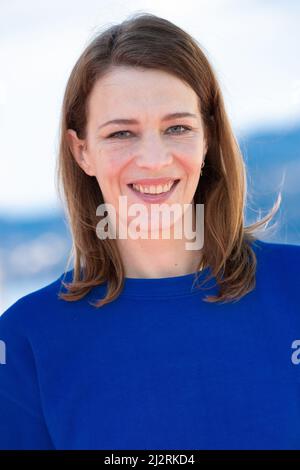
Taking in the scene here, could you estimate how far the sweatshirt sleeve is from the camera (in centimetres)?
189

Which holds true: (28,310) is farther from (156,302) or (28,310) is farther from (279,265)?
(279,265)

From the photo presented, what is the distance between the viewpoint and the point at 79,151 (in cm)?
206

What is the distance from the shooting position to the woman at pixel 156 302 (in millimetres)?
1783

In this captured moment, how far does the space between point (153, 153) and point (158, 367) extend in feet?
1.65

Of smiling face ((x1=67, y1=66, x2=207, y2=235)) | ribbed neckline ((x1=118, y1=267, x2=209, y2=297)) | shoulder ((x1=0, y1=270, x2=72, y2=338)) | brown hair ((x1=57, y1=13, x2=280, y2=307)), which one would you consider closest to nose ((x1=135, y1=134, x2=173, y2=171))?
smiling face ((x1=67, y1=66, x2=207, y2=235))

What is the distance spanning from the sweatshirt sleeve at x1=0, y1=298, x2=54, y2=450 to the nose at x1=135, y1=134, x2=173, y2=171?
1.63ft

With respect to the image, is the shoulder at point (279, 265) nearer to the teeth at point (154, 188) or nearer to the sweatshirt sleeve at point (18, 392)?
the teeth at point (154, 188)

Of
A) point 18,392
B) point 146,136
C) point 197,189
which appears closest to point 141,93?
point 146,136

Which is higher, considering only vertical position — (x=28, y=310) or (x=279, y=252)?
(x=279, y=252)

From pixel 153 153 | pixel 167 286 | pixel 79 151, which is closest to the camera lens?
pixel 153 153

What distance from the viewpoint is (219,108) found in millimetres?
2006

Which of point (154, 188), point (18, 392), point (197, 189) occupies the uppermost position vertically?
point (197, 189)

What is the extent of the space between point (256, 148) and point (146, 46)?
7394mm

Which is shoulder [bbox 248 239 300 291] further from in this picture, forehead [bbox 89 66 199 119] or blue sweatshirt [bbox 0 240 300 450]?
forehead [bbox 89 66 199 119]
